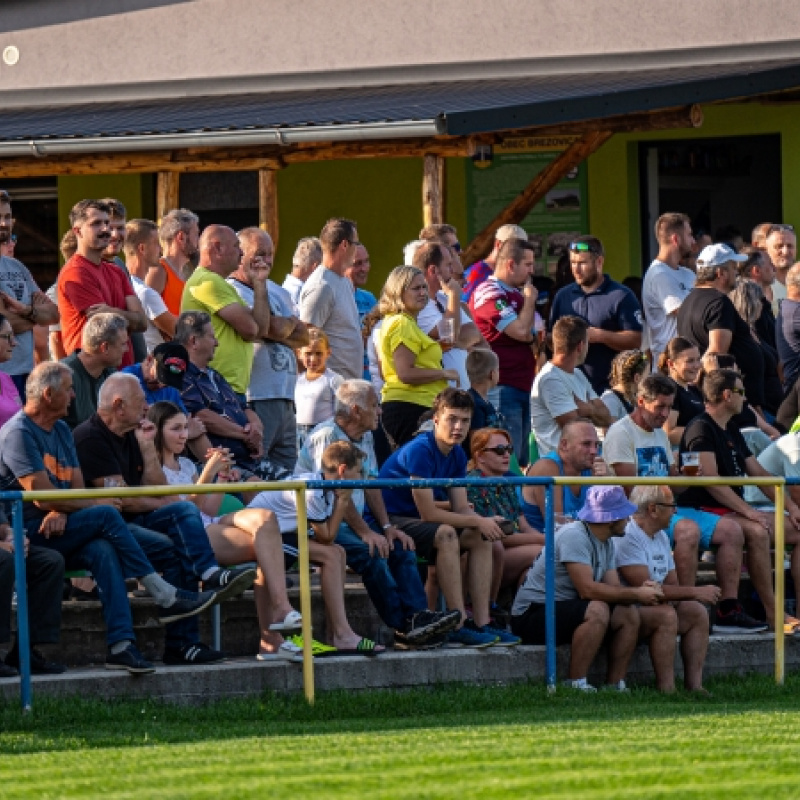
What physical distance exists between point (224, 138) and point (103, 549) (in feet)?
22.3

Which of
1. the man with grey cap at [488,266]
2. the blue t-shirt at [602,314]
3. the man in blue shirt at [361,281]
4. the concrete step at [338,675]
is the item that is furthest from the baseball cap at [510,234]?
the concrete step at [338,675]

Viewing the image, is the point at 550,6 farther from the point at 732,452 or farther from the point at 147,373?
the point at 147,373

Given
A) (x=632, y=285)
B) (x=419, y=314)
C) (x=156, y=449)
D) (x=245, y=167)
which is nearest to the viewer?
(x=156, y=449)

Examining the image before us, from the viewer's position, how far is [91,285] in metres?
11.2

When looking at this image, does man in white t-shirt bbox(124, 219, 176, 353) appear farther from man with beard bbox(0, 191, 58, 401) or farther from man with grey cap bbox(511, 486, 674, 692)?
man with grey cap bbox(511, 486, 674, 692)

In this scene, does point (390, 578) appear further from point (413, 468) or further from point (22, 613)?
point (22, 613)

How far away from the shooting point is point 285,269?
65.0 ft

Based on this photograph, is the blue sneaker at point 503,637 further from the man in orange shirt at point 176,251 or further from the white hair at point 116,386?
the man in orange shirt at point 176,251

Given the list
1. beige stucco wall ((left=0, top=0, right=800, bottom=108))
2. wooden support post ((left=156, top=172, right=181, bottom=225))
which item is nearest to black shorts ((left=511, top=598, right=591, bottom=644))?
wooden support post ((left=156, top=172, right=181, bottom=225))

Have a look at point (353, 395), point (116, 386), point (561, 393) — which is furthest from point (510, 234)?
point (116, 386)

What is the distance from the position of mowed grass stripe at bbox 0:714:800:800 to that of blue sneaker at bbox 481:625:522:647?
162 cm

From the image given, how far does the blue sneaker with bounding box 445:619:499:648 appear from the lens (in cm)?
1043

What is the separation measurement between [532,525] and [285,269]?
8.79 meters

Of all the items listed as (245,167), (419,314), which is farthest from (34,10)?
(419,314)
